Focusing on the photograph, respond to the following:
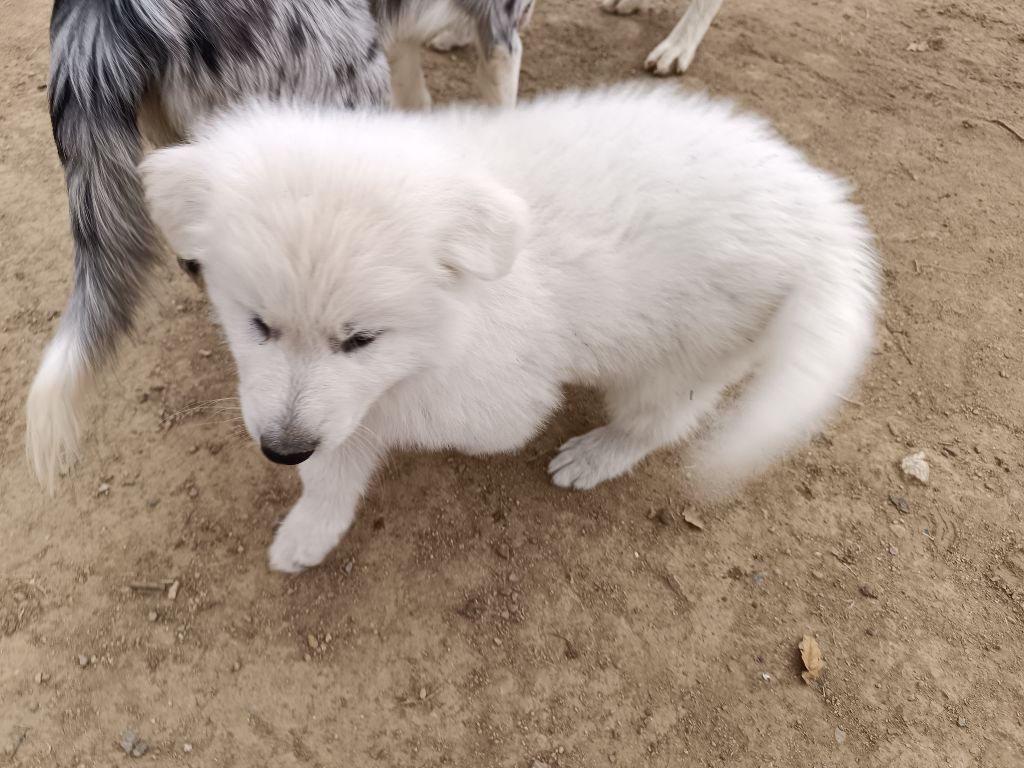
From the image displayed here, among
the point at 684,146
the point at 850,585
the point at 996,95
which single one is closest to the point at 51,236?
the point at 684,146

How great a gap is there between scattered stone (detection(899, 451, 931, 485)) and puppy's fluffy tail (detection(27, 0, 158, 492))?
7.74 feet

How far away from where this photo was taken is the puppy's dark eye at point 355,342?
1218 millimetres

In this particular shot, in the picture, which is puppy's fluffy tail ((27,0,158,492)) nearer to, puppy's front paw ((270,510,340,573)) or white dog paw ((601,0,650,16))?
puppy's front paw ((270,510,340,573))

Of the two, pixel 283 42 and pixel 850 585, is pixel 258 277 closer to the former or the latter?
pixel 283 42

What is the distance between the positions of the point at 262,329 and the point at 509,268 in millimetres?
484

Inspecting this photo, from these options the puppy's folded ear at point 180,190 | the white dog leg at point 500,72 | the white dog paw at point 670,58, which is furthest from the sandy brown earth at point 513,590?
the white dog paw at point 670,58

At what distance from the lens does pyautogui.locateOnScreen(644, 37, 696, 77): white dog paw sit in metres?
3.31

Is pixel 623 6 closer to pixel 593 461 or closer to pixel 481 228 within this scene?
pixel 593 461

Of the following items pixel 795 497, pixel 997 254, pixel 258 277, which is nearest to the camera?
pixel 258 277

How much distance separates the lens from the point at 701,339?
1.54 m

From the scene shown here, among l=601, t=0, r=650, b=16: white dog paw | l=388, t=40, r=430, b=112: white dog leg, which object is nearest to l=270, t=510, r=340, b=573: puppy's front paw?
l=388, t=40, r=430, b=112: white dog leg

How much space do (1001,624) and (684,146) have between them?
68.9 inches

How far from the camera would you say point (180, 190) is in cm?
126

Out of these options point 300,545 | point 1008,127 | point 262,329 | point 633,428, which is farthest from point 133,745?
point 1008,127
